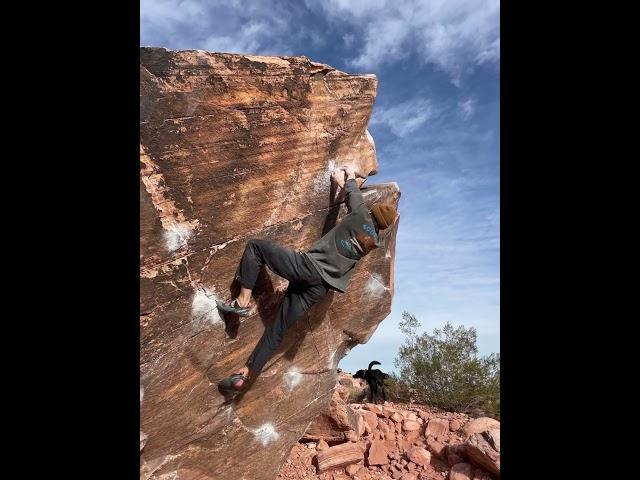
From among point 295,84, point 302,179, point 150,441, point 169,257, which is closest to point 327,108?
point 295,84

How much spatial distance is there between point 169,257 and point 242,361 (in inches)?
65.0

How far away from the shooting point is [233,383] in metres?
5.06

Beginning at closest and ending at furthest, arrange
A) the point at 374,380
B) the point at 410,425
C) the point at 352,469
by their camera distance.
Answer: the point at 352,469
the point at 410,425
the point at 374,380

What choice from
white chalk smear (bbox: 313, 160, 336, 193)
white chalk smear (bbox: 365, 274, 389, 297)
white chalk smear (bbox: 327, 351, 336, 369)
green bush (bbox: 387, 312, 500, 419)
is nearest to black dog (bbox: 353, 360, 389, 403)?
green bush (bbox: 387, 312, 500, 419)

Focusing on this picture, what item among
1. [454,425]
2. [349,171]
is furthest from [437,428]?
[349,171]

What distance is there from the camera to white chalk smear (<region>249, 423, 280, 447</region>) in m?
5.82

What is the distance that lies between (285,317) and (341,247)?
40.7 inches

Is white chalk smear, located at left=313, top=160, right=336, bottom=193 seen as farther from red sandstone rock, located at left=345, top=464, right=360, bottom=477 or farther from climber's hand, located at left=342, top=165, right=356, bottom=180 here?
red sandstone rock, located at left=345, top=464, right=360, bottom=477

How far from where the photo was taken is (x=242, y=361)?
17.5 ft

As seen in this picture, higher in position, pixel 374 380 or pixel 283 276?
pixel 374 380

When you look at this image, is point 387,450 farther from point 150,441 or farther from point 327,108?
point 327,108

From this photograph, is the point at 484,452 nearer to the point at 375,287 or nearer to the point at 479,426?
the point at 479,426

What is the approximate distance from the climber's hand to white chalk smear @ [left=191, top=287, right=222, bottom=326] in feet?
7.33

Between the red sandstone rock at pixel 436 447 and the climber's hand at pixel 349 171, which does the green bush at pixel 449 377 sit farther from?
the climber's hand at pixel 349 171
